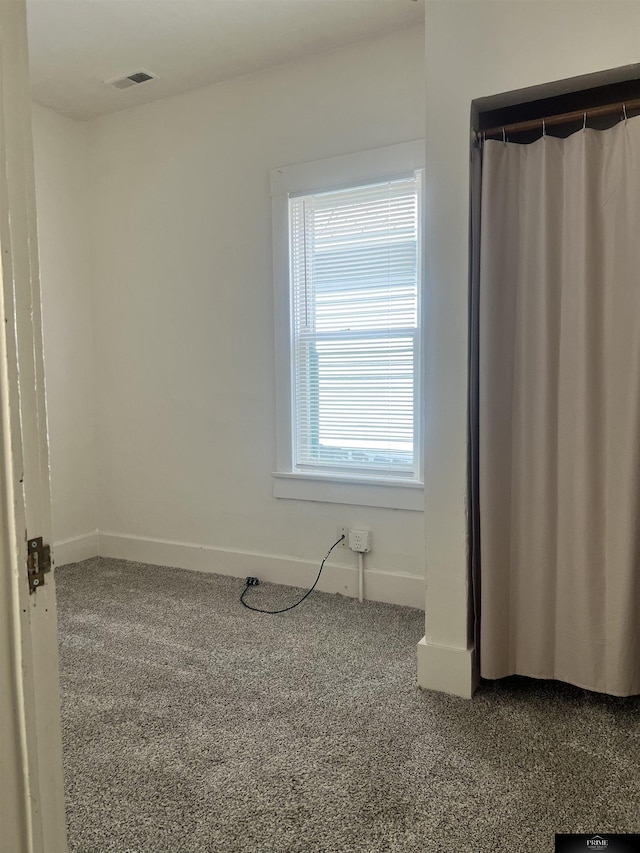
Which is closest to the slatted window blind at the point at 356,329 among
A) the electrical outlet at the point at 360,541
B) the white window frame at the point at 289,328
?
the white window frame at the point at 289,328

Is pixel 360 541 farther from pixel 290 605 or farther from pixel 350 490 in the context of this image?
pixel 290 605

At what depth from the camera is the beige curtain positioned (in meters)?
1.93

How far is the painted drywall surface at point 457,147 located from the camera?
1872 mm

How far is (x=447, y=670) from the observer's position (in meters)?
2.18

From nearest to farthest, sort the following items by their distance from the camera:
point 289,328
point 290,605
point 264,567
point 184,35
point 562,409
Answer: point 562,409
point 184,35
point 290,605
point 289,328
point 264,567

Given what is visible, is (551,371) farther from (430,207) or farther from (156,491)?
(156,491)

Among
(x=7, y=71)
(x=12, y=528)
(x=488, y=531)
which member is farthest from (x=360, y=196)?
(x=12, y=528)

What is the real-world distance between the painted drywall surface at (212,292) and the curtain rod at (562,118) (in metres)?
0.91

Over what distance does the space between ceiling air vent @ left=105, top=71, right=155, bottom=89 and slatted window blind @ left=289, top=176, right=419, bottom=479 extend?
1.11m

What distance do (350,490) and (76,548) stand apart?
78.6 inches

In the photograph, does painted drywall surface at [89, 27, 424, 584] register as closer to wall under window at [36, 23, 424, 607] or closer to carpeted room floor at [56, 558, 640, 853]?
wall under window at [36, 23, 424, 607]

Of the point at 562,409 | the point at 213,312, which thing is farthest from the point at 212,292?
the point at 562,409

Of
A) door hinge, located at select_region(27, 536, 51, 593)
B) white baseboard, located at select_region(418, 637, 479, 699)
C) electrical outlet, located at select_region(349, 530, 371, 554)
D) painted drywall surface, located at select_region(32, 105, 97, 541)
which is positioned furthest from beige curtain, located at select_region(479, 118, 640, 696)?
painted drywall surface, located at select_region(32, 105, 97, 541)

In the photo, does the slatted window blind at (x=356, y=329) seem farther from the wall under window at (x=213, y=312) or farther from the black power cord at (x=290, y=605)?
the black power cord at (x=290, y=605)
